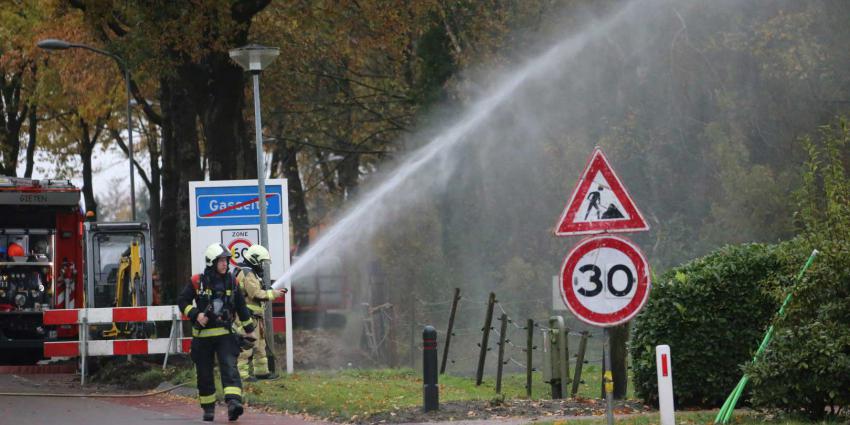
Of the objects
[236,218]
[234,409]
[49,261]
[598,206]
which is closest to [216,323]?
[234,409]

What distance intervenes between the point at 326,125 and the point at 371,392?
22.8 meters

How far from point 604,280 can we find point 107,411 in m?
7.69

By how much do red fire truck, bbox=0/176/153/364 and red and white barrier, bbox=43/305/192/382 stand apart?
3.85 m

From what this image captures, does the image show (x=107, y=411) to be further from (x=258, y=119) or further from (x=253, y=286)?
(x=258, y=119)

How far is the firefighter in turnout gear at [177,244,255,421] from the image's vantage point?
1377 centimetres

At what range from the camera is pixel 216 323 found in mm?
13844

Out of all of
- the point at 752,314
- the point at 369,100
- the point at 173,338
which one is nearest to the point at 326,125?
the point at 369,100

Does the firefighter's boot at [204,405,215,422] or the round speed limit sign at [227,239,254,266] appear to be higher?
the round speed limit sign at [227,239,254,266]

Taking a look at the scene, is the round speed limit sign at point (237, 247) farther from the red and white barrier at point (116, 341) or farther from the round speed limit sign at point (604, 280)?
the round speed limit sign at point (604, 280)

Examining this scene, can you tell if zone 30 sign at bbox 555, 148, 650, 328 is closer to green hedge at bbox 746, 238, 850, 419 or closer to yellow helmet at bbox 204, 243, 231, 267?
green hedge at bbox 746, 238, 850, 419

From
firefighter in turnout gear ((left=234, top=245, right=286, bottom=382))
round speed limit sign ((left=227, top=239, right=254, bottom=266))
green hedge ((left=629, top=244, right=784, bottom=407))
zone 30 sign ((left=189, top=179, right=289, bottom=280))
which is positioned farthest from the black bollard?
round speed limit sign ((left=227, top=239, right=254, bottom=266))

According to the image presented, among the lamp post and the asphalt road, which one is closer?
the asphalt road

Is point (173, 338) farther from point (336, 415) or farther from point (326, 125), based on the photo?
point (326, 125)

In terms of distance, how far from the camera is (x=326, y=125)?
3878 centimetres
